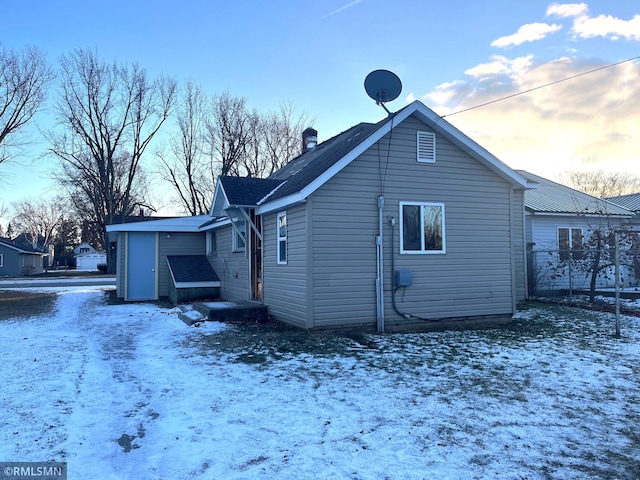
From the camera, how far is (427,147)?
10.2 m

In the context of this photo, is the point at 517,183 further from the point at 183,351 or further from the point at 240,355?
the point at 183,351

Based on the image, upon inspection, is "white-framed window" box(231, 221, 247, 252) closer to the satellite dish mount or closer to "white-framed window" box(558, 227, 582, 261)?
the satellite dish mount

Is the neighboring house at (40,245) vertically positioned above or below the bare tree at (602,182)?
below

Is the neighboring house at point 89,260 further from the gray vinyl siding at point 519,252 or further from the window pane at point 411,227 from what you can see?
the window pane at point 411,227

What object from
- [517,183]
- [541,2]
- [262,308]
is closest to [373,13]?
[541,2]

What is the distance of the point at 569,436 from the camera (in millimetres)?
Answer: 4293

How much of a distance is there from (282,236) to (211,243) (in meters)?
7.37

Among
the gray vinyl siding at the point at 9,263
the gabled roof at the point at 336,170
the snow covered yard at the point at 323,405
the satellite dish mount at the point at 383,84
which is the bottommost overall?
the snow covered yard at the point at 323,405

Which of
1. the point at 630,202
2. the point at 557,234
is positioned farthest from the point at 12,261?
the point at 630,202

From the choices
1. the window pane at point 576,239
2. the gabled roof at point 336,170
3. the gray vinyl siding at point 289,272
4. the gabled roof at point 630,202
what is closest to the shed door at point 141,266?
the gabled roof at point 336,170

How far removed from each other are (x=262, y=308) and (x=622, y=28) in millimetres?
10427

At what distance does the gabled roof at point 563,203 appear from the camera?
17.2m

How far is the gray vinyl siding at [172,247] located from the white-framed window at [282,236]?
8.06 metres

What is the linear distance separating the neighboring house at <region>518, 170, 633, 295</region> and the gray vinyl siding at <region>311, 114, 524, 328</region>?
19.9 feet
